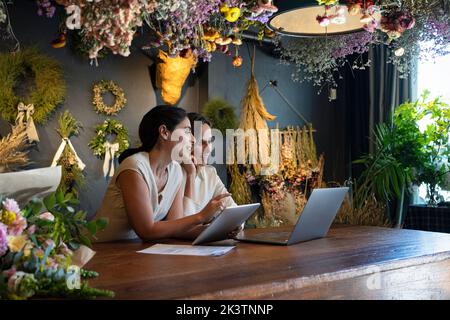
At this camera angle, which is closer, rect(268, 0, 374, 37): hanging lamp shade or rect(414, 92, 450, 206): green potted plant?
rect(268, 0, 374, 37): hanging lamp shade

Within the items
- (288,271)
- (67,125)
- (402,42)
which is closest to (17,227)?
(288,271)

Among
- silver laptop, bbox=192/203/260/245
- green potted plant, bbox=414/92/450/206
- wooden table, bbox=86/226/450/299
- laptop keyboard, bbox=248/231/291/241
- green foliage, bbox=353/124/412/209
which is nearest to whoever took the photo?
wooden table, bbox=86/226/450/299

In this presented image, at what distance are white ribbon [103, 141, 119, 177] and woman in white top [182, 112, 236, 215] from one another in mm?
1211

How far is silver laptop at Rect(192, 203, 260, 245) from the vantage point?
1973 millimetres

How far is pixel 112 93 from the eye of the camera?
4.47m

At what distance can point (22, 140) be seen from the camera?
380 cm

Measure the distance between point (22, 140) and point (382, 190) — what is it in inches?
121

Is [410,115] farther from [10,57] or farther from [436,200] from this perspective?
[10,57]

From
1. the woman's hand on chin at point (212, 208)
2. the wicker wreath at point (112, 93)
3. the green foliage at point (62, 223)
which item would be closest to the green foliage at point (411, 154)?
the wicker wreath at point (112, 93)

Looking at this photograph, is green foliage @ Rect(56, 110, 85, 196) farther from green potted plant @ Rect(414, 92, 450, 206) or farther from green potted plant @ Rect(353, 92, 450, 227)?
→ green potted plant @ Rect(414, 92, 450, 206)

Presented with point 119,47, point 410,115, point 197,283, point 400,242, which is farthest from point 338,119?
point 197,283

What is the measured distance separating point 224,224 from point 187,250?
202 millimetres

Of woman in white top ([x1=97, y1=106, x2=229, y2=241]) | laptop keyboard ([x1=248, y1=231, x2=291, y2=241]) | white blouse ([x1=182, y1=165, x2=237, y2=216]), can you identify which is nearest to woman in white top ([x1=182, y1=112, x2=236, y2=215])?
white blouse ([x1=182, y1=165, x2=237, y2=216])

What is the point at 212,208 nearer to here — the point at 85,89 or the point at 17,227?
the point at 17,227
